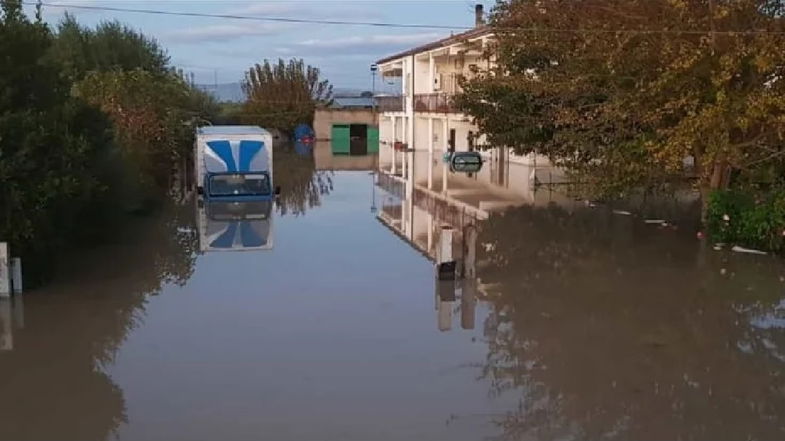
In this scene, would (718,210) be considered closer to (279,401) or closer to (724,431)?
(724,431)

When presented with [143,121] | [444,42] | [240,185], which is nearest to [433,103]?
[444,42]

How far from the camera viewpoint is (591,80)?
55.9ft

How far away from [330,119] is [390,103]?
379 inches

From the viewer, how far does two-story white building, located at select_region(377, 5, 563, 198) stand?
32781 millimetres

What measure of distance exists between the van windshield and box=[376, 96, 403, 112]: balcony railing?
93.6 feet

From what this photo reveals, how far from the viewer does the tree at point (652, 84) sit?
1474 cm

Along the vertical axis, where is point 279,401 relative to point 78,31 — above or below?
below

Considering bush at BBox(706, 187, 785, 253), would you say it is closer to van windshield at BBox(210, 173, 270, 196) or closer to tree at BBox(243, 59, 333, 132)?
van windshield at BBox(210, 173, 270, 196)

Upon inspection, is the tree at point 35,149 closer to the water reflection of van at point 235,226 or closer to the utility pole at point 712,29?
the water reflection of van at point 235,226

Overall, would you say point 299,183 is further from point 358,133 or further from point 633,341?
point 358,133

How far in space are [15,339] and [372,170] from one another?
97.8 ft

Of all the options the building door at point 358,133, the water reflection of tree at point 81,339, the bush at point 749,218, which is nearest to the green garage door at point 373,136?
the building door at point 358,133

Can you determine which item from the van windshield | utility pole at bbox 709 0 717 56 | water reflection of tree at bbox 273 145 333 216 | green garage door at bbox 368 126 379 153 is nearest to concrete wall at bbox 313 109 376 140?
green garage door at bbox 368 126 379 153

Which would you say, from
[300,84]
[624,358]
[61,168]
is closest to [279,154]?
[300,84]
